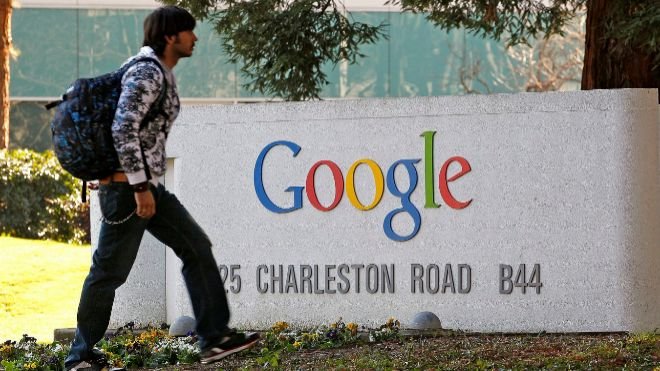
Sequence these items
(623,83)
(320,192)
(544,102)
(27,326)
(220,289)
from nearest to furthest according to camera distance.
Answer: (220,289) → (544,102) → (320,192) → (623,83) → (27,326)

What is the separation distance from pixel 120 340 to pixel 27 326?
12.4 ft

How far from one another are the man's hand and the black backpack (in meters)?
0.20

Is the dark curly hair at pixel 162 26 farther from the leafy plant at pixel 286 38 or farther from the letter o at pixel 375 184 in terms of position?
the leafy plant at pixel 286 38

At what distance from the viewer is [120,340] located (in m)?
8.34

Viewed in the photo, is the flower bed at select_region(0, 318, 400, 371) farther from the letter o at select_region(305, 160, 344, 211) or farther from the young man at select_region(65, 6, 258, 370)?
the young man at select_region(65, 6, 258, 370)

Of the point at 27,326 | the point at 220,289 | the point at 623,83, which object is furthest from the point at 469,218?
the point at 27,326

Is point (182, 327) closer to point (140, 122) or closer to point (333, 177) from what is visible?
point (333, 177)

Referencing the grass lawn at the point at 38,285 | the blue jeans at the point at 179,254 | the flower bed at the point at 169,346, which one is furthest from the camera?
the grass lawn at the point at 38,285

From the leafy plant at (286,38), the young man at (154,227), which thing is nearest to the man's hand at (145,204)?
the young man at (154,227)

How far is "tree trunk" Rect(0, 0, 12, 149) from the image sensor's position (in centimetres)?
1902

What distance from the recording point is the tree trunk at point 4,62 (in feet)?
62.4

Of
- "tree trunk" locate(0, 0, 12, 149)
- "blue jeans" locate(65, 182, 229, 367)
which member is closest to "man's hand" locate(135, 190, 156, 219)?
"blue jeans" locate(65, 182, 229, 367)

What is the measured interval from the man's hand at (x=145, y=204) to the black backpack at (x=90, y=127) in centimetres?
20

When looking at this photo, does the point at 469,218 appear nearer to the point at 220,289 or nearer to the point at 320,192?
the point at 320,192
